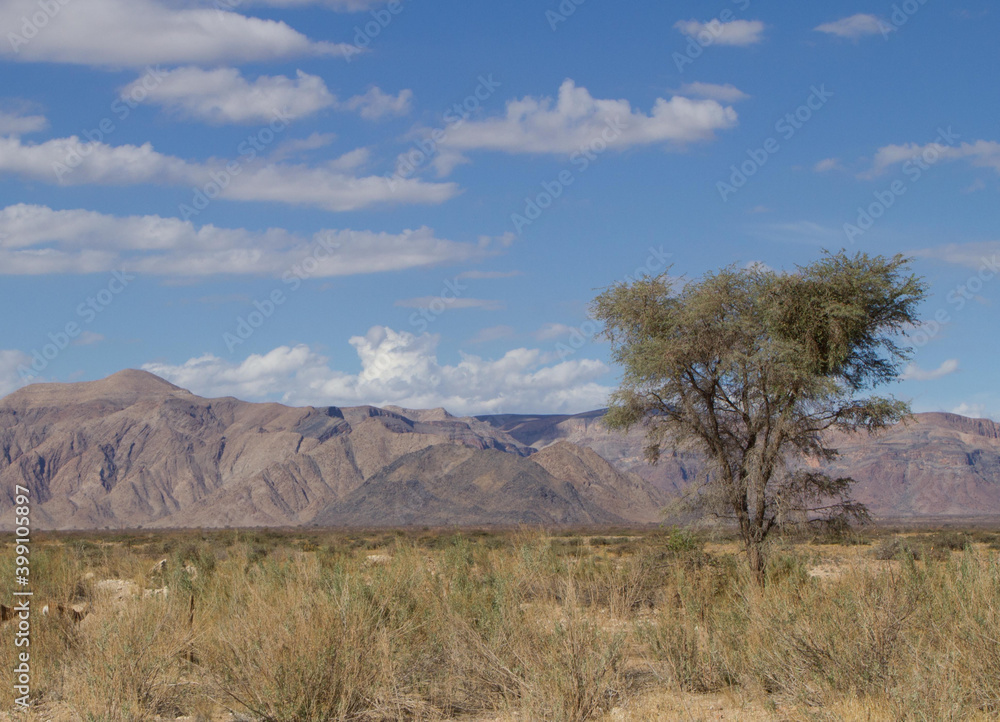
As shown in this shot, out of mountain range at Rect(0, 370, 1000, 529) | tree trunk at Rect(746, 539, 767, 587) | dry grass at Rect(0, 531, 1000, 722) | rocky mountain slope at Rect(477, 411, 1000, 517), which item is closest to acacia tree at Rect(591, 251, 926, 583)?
tree trunk at Rect(746, 539, 767, 587)

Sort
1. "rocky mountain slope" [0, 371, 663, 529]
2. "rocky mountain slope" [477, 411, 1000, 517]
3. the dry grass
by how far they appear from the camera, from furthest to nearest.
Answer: "rocky mountain slope" [477, 411, 1000, 517]
"rocky mountain slope" [0, 371, 663, 529]
the dry grass

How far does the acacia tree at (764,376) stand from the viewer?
685 inches

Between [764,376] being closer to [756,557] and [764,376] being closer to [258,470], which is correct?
[756,557]

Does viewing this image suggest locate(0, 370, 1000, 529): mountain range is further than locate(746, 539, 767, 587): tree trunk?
Yes

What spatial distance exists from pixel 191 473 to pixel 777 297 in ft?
440

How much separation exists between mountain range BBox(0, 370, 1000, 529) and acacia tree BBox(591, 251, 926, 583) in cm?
7675

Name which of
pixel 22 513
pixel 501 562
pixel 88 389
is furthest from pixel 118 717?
pixel 88 389

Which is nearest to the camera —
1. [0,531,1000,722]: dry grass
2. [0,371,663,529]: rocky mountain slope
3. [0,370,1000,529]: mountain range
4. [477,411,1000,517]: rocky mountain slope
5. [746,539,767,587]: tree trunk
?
[0,531,1000,722]: dry grass

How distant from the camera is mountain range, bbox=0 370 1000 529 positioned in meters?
109

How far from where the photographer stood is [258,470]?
5492 inches

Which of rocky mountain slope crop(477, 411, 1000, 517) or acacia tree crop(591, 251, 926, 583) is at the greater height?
acacia tree crop(591, 251, 926, 583)

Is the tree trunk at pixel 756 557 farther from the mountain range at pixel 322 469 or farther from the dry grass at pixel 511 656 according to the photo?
the mountain range at pixel 322 469

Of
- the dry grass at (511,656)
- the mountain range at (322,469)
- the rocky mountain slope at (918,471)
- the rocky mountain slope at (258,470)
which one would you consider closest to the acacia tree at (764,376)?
the dry grass at (511,656)

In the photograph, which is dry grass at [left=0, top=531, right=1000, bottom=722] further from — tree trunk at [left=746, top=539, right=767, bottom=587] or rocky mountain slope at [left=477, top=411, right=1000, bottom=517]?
rocky mountain slope at [left=477, top=411, right=1000, bottom=517]
